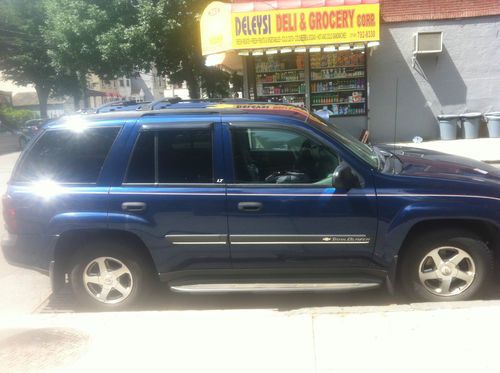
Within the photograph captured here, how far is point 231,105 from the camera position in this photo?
474 cm

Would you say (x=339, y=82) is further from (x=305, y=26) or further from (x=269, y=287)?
(x=269, y=287)

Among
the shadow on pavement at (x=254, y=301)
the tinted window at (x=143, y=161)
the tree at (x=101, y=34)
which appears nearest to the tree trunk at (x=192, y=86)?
the tree at (x=101, y=34)

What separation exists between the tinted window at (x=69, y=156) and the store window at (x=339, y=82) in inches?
432

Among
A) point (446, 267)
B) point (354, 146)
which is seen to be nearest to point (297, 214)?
point (354, 146)

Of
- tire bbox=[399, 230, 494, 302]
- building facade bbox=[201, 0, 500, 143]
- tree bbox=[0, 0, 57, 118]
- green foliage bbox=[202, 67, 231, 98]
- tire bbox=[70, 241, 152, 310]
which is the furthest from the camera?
tree bbox=[0, 0, 57, 118]

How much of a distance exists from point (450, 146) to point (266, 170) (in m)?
10.4

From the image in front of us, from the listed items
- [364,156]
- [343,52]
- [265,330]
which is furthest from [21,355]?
[343,52]

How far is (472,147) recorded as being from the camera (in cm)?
1305

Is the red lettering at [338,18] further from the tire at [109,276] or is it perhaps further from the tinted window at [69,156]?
the tire at [109,276]

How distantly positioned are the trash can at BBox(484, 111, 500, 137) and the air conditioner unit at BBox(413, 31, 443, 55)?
7.64 ft

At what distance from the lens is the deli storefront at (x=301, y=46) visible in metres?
12.7

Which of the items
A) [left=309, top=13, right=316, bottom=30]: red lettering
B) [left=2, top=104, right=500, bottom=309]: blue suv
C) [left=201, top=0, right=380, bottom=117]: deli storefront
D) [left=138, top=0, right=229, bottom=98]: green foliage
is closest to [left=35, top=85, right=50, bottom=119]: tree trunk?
[left=138, top=0, right=229, bottom=98]: green foliage

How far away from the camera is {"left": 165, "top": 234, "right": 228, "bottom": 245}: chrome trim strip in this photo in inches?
163

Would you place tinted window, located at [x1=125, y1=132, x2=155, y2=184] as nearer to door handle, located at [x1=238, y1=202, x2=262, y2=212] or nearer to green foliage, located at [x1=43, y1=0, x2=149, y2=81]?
door handle, located at [x1=238, y1=202, x2=262, y2=212]
